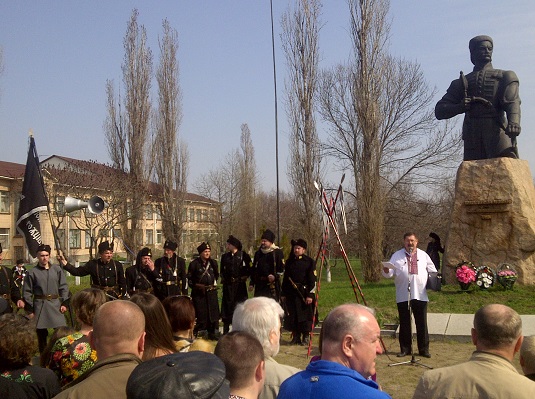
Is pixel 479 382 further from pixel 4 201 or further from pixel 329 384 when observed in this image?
pixel 4 201

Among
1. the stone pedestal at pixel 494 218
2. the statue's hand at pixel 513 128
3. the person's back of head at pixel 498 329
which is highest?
the statue's hand at pixel 513 128

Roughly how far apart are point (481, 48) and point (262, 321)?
1193 cm

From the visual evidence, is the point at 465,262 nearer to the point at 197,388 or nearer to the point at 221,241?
the point at 197,388

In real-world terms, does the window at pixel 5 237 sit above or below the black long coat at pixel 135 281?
above

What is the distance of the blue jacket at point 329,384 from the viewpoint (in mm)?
2133

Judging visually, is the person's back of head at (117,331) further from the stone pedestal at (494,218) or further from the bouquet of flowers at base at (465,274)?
the stone pedestal at (494,218)

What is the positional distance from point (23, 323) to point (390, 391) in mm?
4200

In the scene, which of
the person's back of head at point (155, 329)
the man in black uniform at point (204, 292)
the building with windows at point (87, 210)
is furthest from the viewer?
the building with windows at point (87, 210)

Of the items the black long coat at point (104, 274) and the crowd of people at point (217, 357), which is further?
the black long coat at point (104, 274)

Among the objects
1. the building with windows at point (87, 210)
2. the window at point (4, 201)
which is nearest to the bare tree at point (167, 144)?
the building with windows at point (87, 210)

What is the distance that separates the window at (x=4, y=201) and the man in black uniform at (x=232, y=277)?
3572 cm

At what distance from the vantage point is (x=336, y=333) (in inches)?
96.0

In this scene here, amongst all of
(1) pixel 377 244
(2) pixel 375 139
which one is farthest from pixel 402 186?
(1) pixel 377 244

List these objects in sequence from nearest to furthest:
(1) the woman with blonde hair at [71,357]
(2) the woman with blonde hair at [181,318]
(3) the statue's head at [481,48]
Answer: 1. (1) the woman with blonde hair at [71,357]
2. (2) the woman with blonde hair at [181,318]
3. (3) the statue's head at [481,48]
